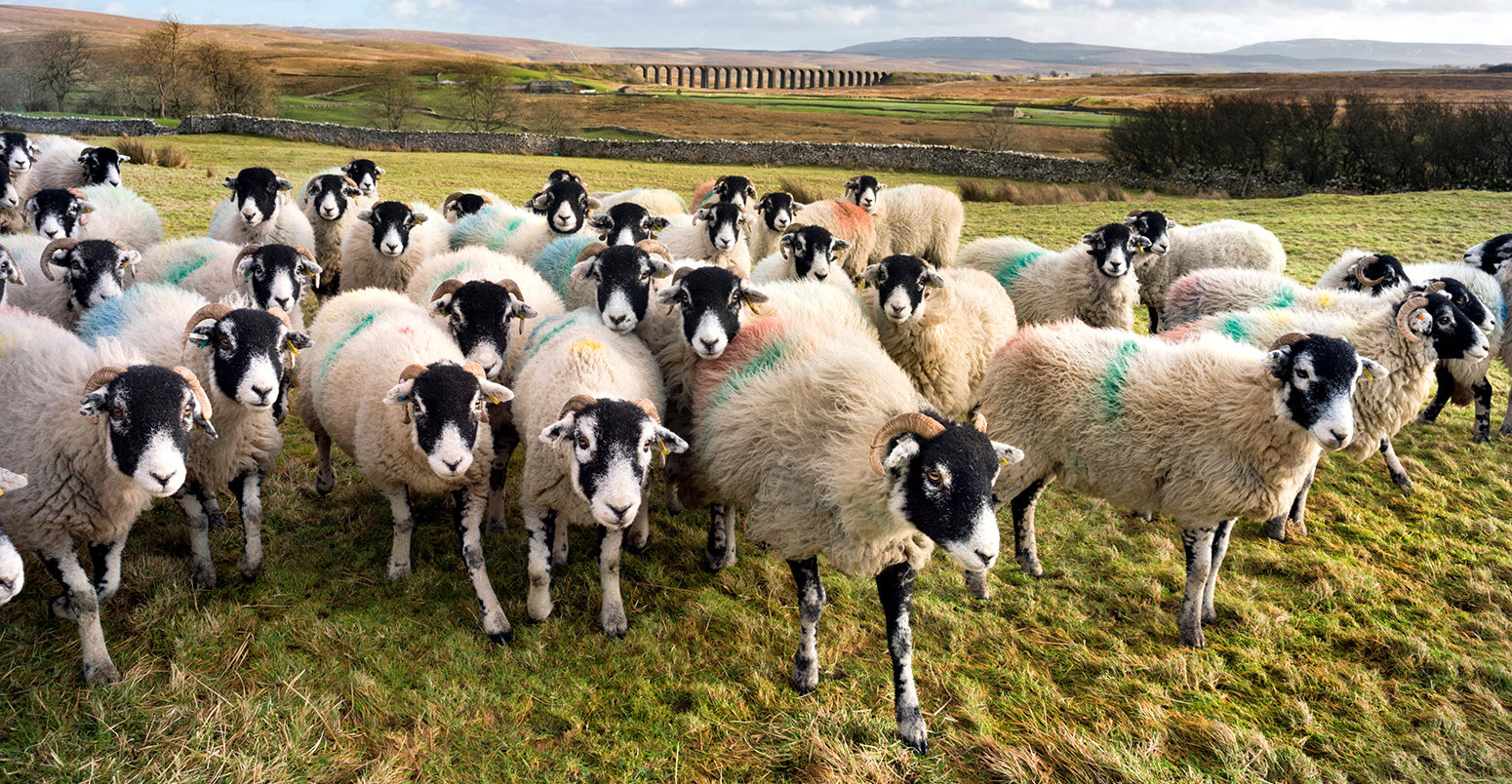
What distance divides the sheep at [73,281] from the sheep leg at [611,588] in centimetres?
438

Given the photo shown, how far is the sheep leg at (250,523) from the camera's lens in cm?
454

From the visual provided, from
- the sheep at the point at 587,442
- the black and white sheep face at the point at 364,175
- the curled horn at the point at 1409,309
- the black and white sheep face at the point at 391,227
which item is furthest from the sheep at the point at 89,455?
the curled horn at the point at 1409,309

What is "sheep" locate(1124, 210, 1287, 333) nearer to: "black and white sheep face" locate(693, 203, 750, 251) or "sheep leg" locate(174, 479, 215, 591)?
"black and white sheep face" locate(693, 203, 750, 251)

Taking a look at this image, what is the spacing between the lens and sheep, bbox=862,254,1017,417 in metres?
5.76

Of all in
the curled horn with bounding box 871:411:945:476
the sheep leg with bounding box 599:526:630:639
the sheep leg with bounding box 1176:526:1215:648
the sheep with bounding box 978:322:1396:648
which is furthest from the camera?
Result: the sheep leg with bounding box 1176:526:1215:648

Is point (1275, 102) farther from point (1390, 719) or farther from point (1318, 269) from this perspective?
point (1390, 719)

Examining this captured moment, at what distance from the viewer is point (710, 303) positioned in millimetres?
4961

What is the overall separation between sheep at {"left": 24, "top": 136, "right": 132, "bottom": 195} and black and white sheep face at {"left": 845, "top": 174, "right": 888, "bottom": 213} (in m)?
9.85

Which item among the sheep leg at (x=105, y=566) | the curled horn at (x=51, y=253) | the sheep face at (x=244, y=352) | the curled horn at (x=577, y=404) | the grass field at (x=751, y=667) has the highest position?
the curled horn at (x=51, y=253)

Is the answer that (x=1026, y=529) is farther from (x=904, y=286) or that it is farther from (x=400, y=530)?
(x=400, y=530)

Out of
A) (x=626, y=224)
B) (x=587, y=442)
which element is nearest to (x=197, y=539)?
(x=587, y=442)

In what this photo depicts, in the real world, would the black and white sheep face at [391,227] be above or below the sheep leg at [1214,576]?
above

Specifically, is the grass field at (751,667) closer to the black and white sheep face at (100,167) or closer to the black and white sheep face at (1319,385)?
the black and white sheep face at (1319,385)

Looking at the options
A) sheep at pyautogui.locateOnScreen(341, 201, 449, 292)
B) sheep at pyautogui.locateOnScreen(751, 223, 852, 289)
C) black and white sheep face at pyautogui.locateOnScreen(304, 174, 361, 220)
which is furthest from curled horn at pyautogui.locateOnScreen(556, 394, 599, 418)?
black and white sheep face at pyautogui.locateOnScreen(304, 174, 361, 220)
